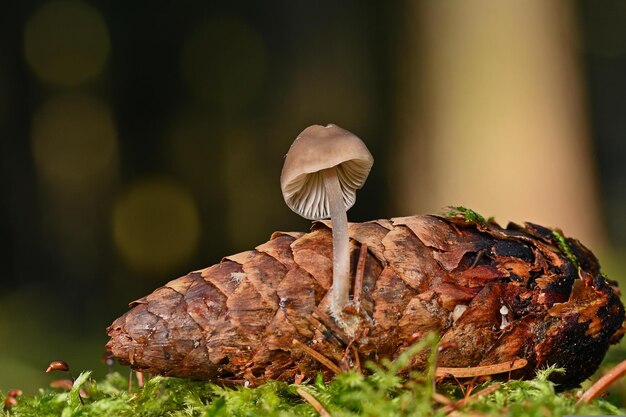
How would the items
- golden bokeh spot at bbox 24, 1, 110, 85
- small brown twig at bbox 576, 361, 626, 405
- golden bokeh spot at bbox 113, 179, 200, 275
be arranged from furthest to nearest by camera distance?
golden bokeh spot at bbox 113, 179, 200, 275
golden bokeh spot at bbox 24, 1, 110, 85
small brown twig at bbox 576, 361, 626, 405

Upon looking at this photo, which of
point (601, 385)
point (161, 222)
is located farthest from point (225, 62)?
point (601, 385)

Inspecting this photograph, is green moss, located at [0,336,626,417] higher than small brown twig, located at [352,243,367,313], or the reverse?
small brown twig, located at [352,243,367,313]

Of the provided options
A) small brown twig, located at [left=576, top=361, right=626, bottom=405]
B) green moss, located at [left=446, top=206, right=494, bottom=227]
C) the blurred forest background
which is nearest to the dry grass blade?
small brown twig, located at [left=576, top=361, right=626, bottom=405]

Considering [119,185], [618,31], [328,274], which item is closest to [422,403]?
[328,274]

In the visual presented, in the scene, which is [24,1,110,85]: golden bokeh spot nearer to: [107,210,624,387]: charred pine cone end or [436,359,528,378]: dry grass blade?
[107,210,624,387]: charred pine cone end

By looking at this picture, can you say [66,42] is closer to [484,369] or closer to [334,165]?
[334,165]

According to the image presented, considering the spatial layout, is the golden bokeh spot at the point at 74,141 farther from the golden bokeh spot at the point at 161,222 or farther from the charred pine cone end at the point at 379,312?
the charred pine cone end at the point at 379,312

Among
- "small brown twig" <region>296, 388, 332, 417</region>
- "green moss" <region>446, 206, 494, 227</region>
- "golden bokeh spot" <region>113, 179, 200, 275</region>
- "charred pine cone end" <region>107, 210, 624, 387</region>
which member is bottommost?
"golden bokeh spot" <region>113, 179, 200, 275</region>
